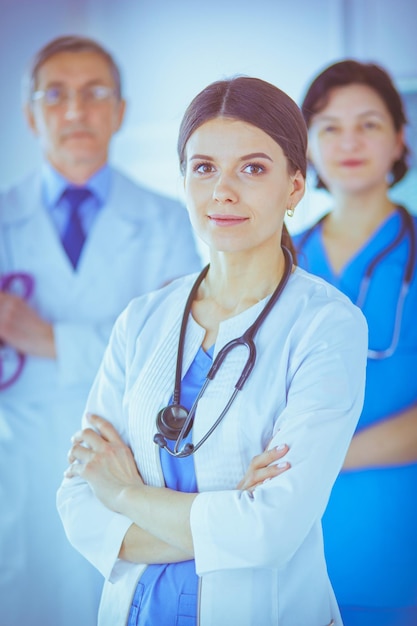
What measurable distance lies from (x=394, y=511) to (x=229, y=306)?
82 cm

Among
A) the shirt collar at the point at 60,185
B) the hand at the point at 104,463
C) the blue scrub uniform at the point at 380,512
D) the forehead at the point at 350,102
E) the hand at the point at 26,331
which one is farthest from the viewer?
the shirt collar at the point at 60,185

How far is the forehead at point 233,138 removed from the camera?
1.00 metres

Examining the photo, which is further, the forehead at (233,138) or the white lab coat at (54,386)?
the white lab coat at (54,386)

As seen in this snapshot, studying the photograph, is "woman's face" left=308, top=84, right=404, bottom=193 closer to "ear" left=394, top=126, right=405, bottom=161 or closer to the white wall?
"ear" left=394, top=126, right=405, bottom=161

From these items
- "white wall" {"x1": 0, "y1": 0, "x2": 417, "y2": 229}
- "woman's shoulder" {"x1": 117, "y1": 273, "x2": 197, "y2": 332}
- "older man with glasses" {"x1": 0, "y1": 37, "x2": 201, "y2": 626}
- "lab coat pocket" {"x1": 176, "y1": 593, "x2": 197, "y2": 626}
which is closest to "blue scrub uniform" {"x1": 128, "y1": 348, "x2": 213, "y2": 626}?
"lab coat pocket" {"x1": 176, "y1": 593, "x2": 197, "y2": 626}

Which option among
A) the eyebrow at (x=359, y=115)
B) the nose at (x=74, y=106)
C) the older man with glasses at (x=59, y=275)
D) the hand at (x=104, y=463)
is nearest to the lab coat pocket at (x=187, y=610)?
the hand at (x=104, y=463)

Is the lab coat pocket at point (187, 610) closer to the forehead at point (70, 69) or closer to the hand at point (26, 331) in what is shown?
the hand at point (26, 331)

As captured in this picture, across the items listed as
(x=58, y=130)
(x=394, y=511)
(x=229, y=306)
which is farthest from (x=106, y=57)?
(x=394, y=511)

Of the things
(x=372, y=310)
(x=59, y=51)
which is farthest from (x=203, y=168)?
(x=59, y=51)

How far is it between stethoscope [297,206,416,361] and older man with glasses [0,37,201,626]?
0.45 m

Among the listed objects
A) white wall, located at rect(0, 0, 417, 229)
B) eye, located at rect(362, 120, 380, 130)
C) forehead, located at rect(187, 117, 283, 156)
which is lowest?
forehead, located at rect(187, 117, 283, 156)

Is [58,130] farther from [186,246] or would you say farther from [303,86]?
[303,86]

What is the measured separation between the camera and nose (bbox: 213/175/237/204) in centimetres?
100

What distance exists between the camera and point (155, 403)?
41.6 inches
